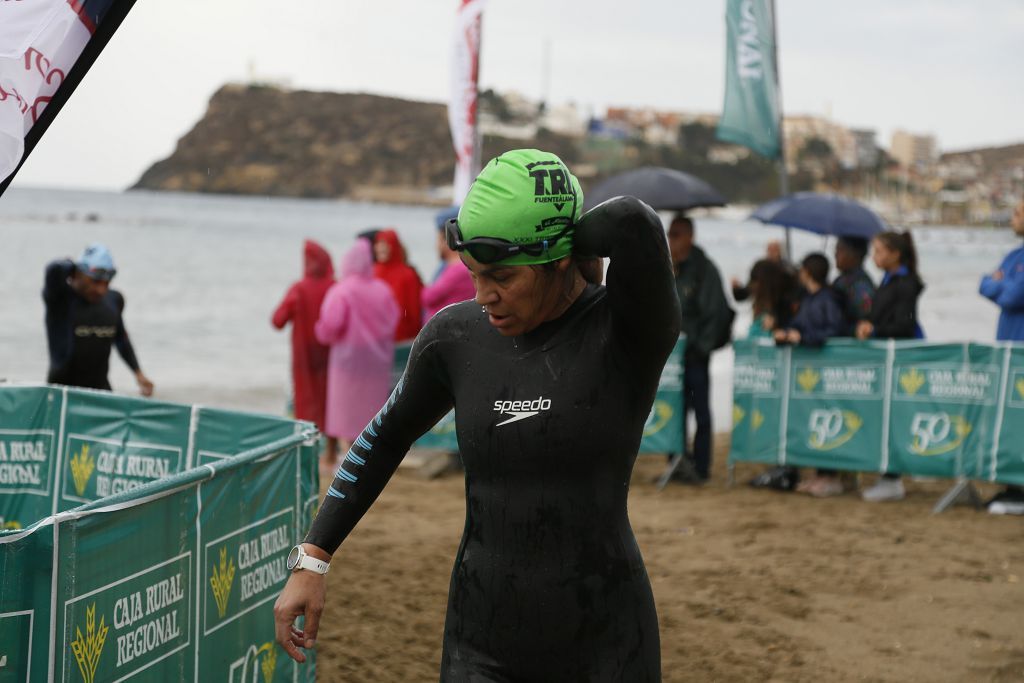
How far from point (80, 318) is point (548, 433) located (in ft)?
20.3

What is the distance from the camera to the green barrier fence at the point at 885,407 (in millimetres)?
8953

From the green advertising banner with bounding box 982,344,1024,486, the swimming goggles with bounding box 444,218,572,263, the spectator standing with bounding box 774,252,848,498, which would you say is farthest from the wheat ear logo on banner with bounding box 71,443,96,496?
the green advertising banner with bounding box 982,344,1024,486

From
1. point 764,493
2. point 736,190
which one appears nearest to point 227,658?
point 764,493

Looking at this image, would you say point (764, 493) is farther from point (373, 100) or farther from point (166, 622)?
point (373, 100)

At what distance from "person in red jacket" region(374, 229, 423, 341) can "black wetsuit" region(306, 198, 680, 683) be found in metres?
8.51

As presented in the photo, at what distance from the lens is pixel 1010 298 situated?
879 centimetres

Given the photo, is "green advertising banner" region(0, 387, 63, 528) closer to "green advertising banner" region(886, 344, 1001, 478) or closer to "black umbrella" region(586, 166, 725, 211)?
"black umbrella" region(586, 166, 725, 211)

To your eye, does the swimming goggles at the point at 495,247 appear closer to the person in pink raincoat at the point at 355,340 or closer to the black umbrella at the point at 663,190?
the black umbrella at the point at 663,190

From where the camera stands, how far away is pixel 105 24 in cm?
282

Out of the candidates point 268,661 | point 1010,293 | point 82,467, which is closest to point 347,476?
point 268,661

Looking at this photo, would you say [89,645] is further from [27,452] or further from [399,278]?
[399,278]

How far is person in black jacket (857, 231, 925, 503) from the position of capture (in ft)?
30.7

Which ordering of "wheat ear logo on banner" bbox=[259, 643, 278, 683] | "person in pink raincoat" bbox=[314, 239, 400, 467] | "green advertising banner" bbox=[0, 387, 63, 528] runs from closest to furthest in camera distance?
"wheat ear logo on banner" bbox=[259, 643, 278, 683] → "green advertising banner" bbox=[0, 387, 63, 528] → "person in pink raincoat" bbox=[314, 239, 400, 467]

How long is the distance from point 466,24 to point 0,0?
27.2ft
